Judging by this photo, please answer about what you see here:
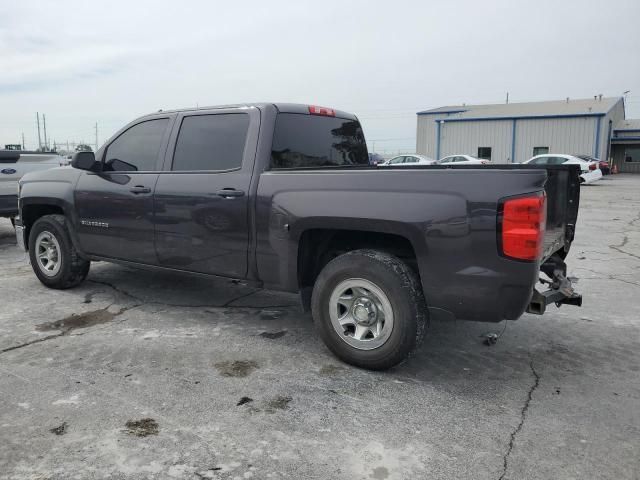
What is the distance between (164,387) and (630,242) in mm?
8552

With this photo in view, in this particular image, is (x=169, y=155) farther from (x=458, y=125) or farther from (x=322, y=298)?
(x=458, y=125)

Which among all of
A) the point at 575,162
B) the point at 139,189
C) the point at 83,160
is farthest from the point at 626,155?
the point at 83,160

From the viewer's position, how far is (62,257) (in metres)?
5.68

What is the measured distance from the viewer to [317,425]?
117 inches


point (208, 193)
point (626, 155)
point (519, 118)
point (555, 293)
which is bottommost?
point (555, 293)

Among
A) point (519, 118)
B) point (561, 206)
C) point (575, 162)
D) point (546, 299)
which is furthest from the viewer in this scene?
point (519, 118)

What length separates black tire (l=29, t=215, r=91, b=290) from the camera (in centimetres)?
561

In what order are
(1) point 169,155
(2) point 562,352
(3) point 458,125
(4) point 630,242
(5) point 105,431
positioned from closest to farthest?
(5) point 105,431, (2) point 562,352, (1) point 169,155, (4) point 630,242, (3) point 458,125

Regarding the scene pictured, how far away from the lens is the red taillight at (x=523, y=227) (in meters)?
3.00

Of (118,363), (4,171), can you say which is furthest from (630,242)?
(4,171)

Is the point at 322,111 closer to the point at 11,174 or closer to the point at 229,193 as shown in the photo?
the point at 229,193

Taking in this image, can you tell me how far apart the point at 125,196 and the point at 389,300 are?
2823 millimetres

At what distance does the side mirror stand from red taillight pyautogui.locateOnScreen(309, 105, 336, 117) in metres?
2.18

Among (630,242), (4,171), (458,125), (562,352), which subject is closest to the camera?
(562,352)
